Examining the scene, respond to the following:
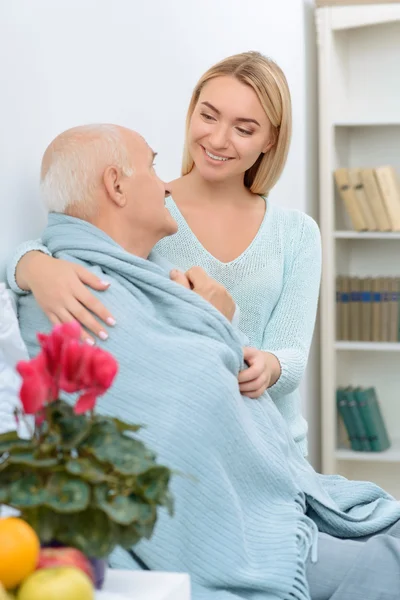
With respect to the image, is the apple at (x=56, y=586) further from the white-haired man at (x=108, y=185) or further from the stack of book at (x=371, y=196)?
the stack of book at (x=371, y=196)

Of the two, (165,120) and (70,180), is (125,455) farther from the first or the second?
(165,120)

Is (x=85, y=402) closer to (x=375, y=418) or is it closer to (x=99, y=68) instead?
(x=99, y=68)

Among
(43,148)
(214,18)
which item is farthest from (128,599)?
(214,18)

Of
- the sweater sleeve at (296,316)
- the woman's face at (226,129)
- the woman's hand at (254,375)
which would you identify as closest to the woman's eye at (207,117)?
the woman's face at (226,129)

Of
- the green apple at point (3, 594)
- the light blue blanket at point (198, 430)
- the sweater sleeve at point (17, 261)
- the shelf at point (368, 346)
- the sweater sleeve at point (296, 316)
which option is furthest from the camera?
the shelf at point (368, 346)

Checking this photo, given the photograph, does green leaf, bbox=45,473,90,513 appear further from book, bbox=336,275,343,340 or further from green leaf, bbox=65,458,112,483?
book, bbox=336,275,343,340

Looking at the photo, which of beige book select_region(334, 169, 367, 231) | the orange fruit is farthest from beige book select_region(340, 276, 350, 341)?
the orange fruit

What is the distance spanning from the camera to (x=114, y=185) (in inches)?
73.4

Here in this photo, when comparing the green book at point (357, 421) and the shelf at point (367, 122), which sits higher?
the shelf at point (367, 122)

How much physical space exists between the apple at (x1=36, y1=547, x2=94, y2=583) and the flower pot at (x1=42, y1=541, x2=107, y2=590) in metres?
0.02

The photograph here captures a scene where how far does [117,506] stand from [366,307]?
10.6ft

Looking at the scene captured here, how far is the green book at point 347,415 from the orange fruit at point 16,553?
10.6ft

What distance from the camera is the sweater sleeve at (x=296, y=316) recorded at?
2.15m

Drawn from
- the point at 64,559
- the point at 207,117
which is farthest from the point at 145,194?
the point at 64,559
